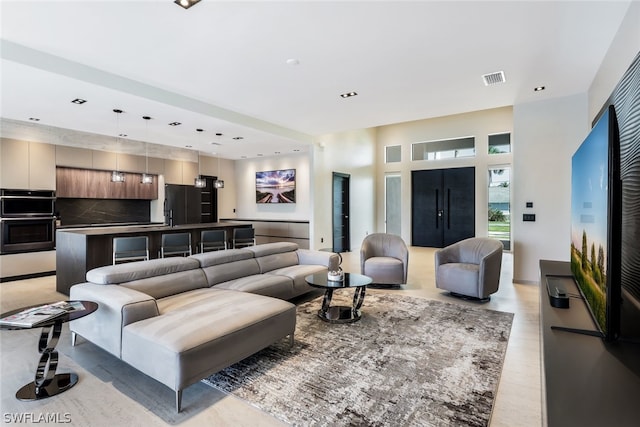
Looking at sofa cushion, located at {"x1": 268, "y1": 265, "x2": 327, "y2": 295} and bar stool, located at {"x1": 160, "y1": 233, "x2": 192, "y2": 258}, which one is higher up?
bar stool, located at {"x1": 160, "y1": 233, "x2": 192, "y2": 258}

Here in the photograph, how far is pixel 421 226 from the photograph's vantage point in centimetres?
937

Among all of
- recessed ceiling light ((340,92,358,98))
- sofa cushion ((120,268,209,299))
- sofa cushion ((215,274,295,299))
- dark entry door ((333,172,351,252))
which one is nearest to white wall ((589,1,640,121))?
recessed ceiling light ((340,92,358,98))

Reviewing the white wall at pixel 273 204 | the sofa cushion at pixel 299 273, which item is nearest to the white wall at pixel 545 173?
the sofa cushion at pixel 299 273

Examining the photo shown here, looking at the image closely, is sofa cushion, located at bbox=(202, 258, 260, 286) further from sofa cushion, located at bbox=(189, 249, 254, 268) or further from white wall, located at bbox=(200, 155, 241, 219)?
white wall, located at bbox=(200, 155, 241, 219)

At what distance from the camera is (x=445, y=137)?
884 centimetres

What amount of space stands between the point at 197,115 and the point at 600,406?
5108mm

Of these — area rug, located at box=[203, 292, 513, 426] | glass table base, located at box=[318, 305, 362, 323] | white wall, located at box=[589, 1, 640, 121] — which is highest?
white wall, located at box=[589, 1, 640, 121]

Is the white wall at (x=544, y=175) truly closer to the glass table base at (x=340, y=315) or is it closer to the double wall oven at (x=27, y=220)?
the glass table base at (x=340, y=315)

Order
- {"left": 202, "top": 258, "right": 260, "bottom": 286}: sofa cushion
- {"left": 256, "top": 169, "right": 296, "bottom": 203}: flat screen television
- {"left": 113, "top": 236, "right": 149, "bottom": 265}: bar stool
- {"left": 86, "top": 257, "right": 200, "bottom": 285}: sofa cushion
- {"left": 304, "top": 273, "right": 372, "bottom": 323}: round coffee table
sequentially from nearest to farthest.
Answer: {"left": 86, "top": 257, "right": 200, "bottom": 285}: sofa cushion
{"left": 304, "top": 273, "right": 372, "bottom": 323}: round coffee table
{"left": 202, "top": 258, "right": 260, "bottom": 286}: sofa cushion
{"left": 113, "top": 236, "right": 149, "bottom": 265}: bar stool
{"left": 256, "top": 169, "right": 296, "bottom": 203}: flat screen television

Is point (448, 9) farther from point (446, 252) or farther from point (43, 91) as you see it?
point (43, 91)

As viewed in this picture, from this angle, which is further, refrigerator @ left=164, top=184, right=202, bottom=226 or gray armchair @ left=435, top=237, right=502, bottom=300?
refrigerator @ left=164, top=184, right=202, bottom=226

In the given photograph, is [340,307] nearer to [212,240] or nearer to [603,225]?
[603,225]

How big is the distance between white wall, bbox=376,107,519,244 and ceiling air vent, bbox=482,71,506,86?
14.9 ft

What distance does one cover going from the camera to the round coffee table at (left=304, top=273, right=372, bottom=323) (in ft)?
11.4
